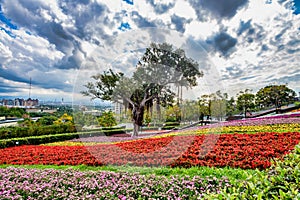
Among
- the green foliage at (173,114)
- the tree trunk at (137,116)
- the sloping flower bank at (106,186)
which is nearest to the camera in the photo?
the sloping flower bank at (106,186)

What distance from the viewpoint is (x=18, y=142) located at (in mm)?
11266

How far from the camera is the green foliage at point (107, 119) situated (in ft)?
40.4

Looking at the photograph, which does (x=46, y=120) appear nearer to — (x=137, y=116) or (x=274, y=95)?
(x=137, y=116)

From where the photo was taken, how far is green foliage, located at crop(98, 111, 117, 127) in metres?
12.3

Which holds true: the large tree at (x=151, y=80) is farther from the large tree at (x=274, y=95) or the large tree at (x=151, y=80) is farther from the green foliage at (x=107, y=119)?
the large tree at (x=274, y=95)

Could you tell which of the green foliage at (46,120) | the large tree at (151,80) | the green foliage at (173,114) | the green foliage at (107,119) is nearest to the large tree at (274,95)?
the green foliage at (173,114)

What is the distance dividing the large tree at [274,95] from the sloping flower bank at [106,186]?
94.3ft

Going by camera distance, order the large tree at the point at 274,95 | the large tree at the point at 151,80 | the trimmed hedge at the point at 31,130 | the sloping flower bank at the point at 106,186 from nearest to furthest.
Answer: the sloping flower bank at the point at 106,186 < the large tree at the point at 151,80 < the trimmed hedge at the point at 31,130 < the large tree at the point at 274,95

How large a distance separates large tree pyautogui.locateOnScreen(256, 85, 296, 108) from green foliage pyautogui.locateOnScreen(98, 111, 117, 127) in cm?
2325

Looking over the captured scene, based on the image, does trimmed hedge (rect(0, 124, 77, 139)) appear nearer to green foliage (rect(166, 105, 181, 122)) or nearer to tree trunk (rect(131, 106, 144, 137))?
tree trunk (rect(131, 106, 144, 137))

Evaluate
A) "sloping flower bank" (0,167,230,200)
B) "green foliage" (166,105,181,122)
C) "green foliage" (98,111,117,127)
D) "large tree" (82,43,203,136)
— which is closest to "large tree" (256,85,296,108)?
"green foliage" (166,105,181,122)

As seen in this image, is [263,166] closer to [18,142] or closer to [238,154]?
[238,154]

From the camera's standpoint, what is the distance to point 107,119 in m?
13.0

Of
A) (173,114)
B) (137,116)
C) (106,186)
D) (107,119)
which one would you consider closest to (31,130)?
(107,119)
